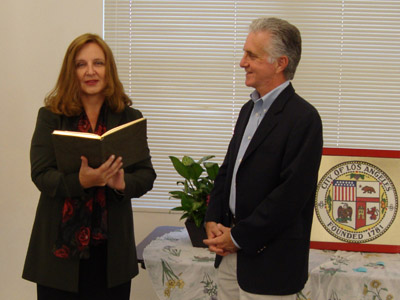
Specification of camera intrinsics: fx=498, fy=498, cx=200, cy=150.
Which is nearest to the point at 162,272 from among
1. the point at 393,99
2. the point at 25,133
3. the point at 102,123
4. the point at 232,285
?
the point at 232,285

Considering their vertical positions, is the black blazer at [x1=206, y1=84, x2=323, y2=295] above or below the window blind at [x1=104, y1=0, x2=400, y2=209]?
below

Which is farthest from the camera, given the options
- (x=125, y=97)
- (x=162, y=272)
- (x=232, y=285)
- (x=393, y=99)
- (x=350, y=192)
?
(x=393, y=99)

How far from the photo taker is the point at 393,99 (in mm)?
2932

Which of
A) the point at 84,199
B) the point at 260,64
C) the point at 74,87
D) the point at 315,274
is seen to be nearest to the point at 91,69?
the point at 74,87

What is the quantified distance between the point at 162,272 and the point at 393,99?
1.71 m

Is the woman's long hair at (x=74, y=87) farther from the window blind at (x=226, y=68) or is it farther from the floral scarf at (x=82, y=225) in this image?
the window blind at (x=226, y=68)

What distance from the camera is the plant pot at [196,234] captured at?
2.37 meters

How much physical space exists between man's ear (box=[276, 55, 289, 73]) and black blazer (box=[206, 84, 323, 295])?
8cm

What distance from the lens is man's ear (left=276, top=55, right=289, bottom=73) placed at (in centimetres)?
171

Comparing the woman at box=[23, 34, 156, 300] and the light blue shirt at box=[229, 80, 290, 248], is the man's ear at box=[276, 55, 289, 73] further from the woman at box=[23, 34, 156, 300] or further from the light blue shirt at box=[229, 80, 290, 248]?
the woman at box=[23, 34, 156, 300]

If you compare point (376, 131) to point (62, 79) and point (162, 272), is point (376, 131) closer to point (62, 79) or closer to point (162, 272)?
point (162, 272)

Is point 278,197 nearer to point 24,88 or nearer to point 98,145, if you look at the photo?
point 98,145

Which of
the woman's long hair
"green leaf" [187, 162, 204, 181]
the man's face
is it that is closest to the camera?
the man's face

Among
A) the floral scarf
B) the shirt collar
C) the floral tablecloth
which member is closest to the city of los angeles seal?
the floral tablecloth
